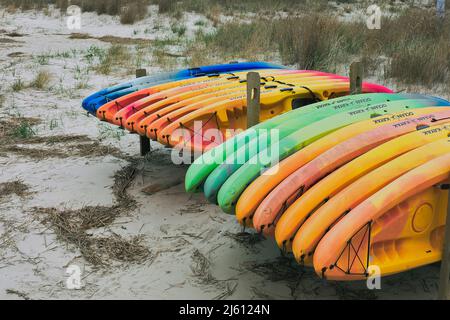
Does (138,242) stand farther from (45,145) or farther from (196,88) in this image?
(45,145)

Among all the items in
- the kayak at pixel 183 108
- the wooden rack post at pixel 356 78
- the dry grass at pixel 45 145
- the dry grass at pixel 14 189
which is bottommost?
the dry grass at pixel 14 189

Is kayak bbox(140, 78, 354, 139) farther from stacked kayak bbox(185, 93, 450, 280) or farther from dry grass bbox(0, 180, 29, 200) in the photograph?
dry grass bbox(0, 180, 29, 200)

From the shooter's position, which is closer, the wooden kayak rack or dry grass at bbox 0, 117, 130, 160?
the wooden kayak rack

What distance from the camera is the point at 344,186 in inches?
107

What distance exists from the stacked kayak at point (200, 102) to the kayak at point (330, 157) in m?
0.52

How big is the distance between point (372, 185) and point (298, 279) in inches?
29.6

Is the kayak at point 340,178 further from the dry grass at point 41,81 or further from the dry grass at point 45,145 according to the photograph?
the dry grass at point 41,81

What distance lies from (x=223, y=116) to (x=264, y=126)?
2.94ft

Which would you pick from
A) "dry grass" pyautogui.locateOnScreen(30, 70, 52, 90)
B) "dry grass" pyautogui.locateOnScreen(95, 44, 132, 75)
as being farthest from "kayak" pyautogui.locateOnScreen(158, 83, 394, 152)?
"dry grass" pyautogui.locateOnScreen(95, 44, 132, 75)

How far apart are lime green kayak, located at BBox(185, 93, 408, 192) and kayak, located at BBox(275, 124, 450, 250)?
681mm

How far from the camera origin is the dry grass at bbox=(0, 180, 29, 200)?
4316 millimetres

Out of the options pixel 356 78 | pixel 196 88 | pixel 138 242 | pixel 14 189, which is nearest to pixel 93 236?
pixel 138 242

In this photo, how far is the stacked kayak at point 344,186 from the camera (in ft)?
8.09

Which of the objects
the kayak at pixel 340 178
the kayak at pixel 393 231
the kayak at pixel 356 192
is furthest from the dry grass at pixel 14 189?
the kayak at pixel 393 231
